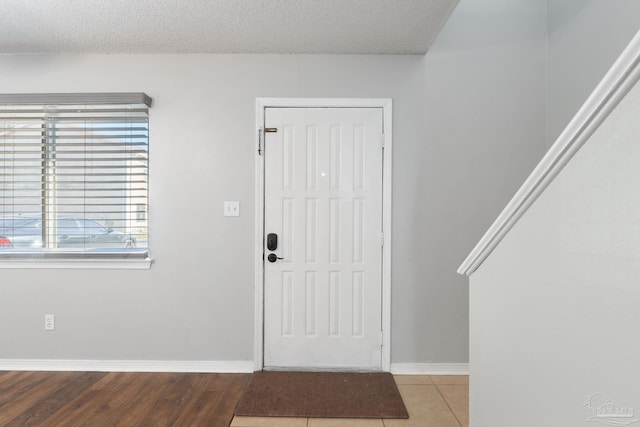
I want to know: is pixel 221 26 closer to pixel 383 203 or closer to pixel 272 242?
pixel 272 242

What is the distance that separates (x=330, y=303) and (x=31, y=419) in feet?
6.42

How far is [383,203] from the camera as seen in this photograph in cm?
274

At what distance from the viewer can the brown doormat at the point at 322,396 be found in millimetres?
2180

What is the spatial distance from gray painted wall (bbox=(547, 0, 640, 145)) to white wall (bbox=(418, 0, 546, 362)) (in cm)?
9

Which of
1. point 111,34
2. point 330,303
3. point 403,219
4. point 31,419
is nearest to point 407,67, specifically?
point 403,219

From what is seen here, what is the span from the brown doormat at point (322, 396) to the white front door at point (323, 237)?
0.42ft

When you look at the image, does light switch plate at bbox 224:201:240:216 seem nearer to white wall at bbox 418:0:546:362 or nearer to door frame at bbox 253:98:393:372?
door frame at bbox 253:98:393:372

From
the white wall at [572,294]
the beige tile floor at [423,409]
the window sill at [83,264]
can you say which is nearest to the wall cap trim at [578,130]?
the white wall at [572,294]

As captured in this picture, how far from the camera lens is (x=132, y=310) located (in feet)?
9.05

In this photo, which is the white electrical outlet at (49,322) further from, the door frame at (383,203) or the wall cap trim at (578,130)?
the wall cap trim at (578,130)

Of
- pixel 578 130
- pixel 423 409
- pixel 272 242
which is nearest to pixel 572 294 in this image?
pixel 578 130

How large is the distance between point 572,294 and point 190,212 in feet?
8.13

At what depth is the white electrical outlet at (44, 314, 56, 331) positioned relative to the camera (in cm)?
275

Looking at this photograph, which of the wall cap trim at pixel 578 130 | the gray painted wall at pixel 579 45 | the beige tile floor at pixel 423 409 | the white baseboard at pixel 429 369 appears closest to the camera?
the wall cap trim at pixel 578 130
